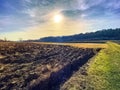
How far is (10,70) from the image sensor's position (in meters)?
20.1

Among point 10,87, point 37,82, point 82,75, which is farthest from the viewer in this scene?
point 82,75

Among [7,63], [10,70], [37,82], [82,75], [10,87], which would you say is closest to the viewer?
[10,87]

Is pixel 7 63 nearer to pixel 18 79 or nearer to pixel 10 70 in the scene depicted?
pixel 10 70

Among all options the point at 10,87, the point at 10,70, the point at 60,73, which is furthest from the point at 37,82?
the point at 60,73

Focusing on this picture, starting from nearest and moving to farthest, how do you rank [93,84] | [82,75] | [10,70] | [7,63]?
[93,84] < [10,70] < [82,75] < [7,63]

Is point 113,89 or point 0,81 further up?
point 0,81

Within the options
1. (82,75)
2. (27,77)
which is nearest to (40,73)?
(27,77)

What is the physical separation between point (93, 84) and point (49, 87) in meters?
3.77

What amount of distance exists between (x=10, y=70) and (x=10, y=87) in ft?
16.1

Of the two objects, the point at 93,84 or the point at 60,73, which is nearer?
the point at 93,84

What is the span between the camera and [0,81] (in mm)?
16250

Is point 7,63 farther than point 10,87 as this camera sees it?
Yes

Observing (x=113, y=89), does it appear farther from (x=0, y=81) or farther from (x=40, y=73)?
(x=0, y=81)

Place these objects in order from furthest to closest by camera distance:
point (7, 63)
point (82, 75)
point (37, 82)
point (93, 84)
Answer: point (7, 63), point (82, 75), point (93, 84), point (37, 82)
